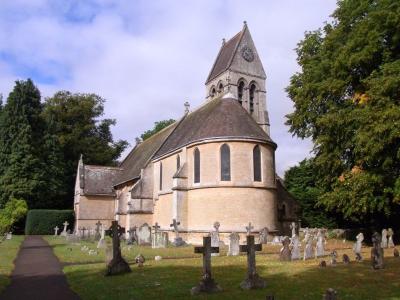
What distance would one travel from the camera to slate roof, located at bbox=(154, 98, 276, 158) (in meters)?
26.3

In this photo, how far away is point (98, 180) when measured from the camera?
42.4m

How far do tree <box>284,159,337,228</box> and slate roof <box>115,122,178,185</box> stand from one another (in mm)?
12242

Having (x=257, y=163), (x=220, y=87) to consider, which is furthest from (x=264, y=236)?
(x=220, y=87)

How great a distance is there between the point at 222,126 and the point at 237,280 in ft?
53.9

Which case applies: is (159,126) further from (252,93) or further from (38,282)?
(38,282)

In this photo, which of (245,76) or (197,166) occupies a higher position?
(245,76)

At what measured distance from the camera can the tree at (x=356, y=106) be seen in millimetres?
17797

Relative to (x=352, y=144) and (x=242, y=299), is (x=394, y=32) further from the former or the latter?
(x=242, y=299)

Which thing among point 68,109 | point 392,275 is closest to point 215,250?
point 392,275

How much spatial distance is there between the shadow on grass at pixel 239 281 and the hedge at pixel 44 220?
27.9m

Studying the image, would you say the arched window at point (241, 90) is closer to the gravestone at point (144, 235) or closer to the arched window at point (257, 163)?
the arched window at point (257, 163)

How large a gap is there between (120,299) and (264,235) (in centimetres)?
1654

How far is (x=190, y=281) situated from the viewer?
11.0 metres

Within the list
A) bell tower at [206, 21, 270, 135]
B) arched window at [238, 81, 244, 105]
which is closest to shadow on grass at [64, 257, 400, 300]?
bell tower at [206, 21, 270, 135]
